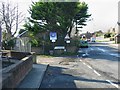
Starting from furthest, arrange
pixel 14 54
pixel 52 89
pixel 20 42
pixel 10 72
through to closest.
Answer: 1. pixel 20 42
2. pixel 14 54
3. pixel 52 89
4. pixel 10 72

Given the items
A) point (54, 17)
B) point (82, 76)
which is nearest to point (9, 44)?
point (54, 17)

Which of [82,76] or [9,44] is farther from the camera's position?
[9,44]

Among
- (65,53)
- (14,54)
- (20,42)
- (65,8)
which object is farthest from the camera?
(65,8)

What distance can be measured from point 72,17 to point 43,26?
4.35 metres

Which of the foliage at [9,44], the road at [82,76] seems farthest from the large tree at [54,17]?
the road at [82,76]

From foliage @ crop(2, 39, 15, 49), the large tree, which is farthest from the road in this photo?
the large tree

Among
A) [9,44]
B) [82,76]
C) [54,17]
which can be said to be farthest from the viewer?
[54,17]

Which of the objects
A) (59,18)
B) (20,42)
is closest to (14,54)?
(20,42)

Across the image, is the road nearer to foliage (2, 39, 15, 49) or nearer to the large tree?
foliage (2, 39, 15, 49)

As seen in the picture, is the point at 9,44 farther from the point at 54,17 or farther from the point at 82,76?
the point at 82,76

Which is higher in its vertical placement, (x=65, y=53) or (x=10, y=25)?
(x=10, y=25)

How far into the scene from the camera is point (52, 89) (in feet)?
46.0

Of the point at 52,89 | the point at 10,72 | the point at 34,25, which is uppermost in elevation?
the point at 34,25

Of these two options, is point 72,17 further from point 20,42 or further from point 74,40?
point 20,42
